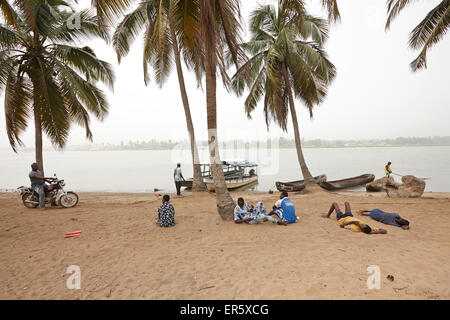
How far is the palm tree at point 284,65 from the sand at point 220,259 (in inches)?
323

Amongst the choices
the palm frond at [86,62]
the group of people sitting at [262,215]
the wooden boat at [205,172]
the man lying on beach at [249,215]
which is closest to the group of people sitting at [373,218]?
the group of people sitting at [262,215]

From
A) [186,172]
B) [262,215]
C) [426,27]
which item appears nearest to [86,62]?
[262,215]

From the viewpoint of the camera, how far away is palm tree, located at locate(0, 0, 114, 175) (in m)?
8.56

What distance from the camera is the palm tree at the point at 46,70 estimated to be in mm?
8562

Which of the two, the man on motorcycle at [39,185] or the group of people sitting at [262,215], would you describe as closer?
the group of people sitting at [262,215]

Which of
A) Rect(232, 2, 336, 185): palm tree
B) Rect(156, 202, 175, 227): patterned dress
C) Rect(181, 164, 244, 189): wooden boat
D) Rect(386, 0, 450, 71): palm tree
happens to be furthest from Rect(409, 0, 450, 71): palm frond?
Rect(181, 164, 244, 189): wooden boat

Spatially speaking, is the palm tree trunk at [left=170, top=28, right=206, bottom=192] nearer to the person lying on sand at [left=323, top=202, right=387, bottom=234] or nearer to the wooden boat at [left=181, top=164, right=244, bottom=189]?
the wooden boat at [left=181, top=164, right=244, bottom=189]

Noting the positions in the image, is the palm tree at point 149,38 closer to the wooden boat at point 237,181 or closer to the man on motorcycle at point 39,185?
the wooden boat at point 237,181

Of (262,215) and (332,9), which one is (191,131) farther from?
(332,9)

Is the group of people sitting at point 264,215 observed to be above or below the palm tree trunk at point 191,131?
below

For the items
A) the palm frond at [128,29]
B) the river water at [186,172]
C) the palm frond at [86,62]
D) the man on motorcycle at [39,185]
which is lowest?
the river water at [186,172]

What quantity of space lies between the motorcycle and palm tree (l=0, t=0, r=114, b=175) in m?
1.65

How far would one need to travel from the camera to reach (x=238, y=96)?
49.2ft

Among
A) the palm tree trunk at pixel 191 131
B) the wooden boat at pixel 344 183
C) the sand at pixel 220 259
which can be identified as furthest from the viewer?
the wooden boat at pixel 344 183
